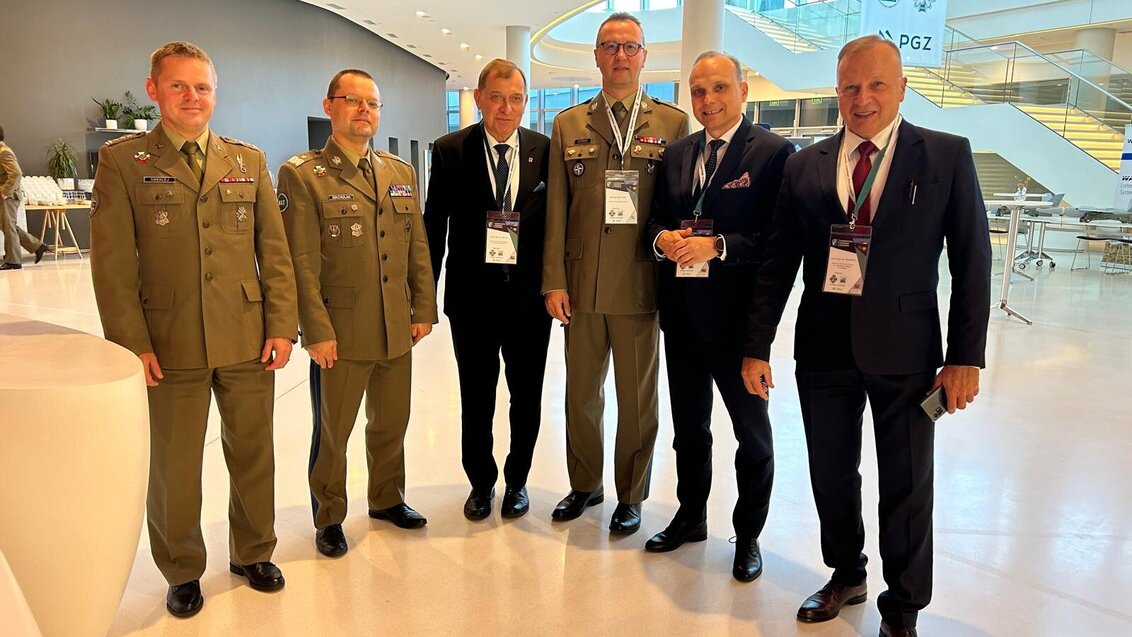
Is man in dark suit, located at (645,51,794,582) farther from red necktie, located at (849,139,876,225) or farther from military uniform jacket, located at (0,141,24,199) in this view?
military uniform jacket, located at (0,141,24,199)

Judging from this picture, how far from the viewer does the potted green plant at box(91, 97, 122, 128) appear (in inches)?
443

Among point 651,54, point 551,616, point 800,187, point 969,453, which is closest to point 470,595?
point 551,616

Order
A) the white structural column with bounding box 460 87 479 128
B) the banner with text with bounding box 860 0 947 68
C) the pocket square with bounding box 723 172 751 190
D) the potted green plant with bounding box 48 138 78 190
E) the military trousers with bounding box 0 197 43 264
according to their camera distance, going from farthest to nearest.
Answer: the white structural column with bounding box 460 87 479 128, the potted green plant with bounding box 48 138 78 190, the military trousers with bounding box 0 197 43 264, the banner with text with bounding box 860 0 947 68, the pocket square with bounding box 723 172 751 190

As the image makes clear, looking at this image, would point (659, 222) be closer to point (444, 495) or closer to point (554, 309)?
point (554, 309)

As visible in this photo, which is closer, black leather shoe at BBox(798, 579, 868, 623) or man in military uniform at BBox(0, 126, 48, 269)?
black leather shoe at BBox(798, 579, 868, 623)

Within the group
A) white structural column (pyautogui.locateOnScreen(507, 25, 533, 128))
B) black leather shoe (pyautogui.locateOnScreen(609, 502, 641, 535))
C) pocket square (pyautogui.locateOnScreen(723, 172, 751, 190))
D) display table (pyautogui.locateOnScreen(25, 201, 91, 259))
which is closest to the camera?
pocket square (pyautogui.locateOnScreen(723, 172, 751, 190))

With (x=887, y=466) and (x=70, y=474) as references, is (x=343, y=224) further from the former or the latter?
(x=887, y=466)

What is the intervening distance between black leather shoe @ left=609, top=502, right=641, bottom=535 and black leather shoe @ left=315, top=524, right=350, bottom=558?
971 mm

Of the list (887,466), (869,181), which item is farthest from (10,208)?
(887,466)

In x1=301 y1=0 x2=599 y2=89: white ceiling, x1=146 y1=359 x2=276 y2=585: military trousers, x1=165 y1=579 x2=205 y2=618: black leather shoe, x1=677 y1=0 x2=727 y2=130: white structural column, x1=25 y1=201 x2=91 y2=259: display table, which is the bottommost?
x1=165 y1=579 x2=205 y2=618: black leather shoe

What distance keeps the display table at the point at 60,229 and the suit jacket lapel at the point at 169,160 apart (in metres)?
9.61

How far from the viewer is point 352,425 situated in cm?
262

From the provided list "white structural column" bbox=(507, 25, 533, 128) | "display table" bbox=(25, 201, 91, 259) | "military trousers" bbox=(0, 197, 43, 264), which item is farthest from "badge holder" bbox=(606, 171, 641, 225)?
"white structural column" bbox=(507, 25, 533, 128)

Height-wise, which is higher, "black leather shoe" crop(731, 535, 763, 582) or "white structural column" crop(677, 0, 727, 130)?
"white structural column" crop(677, 0, 727, 130)
